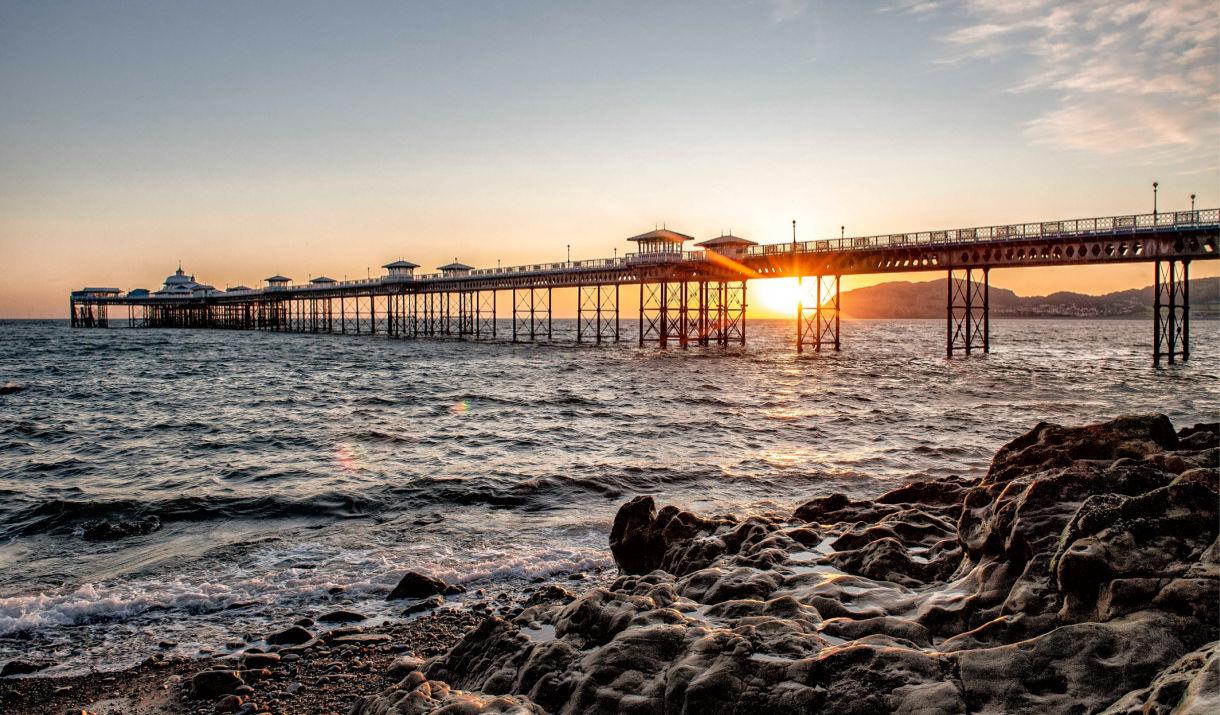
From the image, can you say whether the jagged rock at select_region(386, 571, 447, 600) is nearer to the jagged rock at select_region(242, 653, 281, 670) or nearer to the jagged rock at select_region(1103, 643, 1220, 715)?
the jagged rock at select_region(242, 653, 281, 670)

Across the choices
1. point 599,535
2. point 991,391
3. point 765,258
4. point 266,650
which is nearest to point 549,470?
point 599,535

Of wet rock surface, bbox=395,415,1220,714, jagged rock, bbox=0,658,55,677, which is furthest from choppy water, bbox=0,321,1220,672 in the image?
wet rock surface, bbox=395,415,1220,714

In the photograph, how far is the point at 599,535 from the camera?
1245cm

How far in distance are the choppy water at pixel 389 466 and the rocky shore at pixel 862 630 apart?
1.44m

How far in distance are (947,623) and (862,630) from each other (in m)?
0.66

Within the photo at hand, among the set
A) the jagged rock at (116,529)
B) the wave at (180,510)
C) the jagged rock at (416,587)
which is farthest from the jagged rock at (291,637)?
the jagged rock at (116,529)

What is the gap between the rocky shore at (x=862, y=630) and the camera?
4.27m

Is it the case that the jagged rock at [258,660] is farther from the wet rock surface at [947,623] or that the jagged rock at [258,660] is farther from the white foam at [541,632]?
the white foam at [541,632]

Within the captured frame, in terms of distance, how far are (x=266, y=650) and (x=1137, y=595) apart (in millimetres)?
8052

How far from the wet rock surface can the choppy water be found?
3.84 meters

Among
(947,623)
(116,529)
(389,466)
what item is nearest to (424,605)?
(947,623)

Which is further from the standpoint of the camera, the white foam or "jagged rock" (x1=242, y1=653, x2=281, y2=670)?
"jagged rock" (x1=242, y1=653, x2=281, y2=670)

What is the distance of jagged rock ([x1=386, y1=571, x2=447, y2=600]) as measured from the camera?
9.52 metres

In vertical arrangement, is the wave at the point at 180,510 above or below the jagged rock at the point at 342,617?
below
